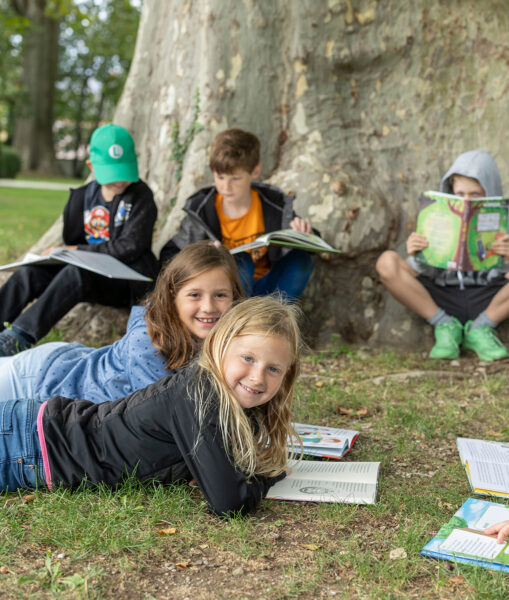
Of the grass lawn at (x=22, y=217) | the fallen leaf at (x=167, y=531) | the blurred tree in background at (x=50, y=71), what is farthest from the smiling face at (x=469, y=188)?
the blurred tree in background at (x=50, y=71)

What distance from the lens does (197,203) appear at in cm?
499

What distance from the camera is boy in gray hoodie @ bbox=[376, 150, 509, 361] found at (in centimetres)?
505

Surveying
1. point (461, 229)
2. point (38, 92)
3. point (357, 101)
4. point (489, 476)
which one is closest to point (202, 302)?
point (489, 476)

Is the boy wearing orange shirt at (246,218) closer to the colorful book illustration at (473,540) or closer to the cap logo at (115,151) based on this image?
the cap logo at (115,151)

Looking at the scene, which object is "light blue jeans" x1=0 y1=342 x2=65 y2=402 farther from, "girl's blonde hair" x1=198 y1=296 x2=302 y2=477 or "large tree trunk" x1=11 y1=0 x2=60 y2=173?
"large tree trunk" x1=11 y1=0 x2=60 y2=173

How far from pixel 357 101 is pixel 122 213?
2.05 metres

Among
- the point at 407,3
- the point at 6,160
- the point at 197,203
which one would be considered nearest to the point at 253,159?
the point at 197,203

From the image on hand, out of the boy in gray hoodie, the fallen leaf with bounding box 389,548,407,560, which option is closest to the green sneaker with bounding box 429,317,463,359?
the boy in gray hoodie

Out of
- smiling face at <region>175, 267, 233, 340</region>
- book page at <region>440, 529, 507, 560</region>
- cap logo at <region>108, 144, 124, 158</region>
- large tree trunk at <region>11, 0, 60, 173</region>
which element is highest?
large tree trunk at <region>11, 0, 60, 173</region>

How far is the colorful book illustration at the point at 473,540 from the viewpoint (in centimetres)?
237

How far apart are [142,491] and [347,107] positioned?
373 cm

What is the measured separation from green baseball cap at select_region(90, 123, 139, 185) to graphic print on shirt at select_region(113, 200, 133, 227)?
0.57 feet

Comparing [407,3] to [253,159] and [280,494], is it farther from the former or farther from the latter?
[280,494]

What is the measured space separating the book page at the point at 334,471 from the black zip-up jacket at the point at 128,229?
2136 millimetres
